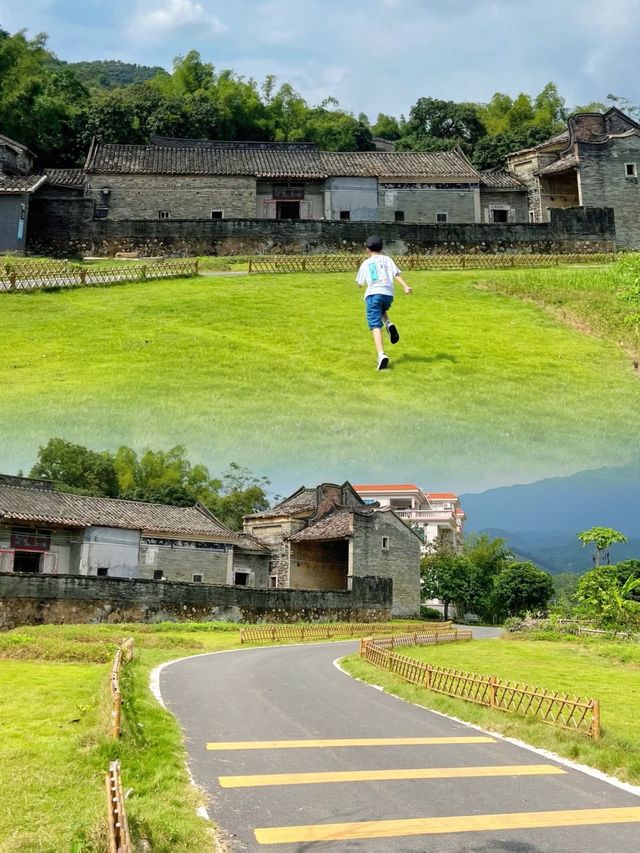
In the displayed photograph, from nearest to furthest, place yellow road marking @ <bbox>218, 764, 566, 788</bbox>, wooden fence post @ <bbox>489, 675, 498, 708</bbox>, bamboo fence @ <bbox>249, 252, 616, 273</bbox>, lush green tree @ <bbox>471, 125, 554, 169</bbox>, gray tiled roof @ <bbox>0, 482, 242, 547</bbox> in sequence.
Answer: yellow road marking @ <bbox>218, 764, 566, 788</bbox>, wooden fence post @ <bbox>489, 675, 498, 708</bbox>, gray tiled roof @ <bbox>0, 482, 242, 547</bbox>, bamboo fence @ <bbox>249, 252, 616, 273</bbox>, lush green tree @ <bbox>471, 125, 554, 169</bbox>

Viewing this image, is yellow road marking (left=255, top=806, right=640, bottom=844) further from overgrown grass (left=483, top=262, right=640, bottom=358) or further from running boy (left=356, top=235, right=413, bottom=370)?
overgrown grass (left=483, top=262, right=640, bottom=358)

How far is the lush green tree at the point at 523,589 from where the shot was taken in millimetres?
52250

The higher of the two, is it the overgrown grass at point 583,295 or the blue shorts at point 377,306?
the overgrown grass at point 583,295

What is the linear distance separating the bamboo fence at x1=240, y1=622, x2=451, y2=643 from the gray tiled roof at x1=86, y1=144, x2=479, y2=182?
23.6 metres

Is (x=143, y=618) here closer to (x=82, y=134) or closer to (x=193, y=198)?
(x=193, y=198)

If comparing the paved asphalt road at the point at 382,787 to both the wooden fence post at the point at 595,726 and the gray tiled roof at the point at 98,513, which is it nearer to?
the wooden fence post at the point at 595,726

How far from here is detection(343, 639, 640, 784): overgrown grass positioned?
10.2 meters

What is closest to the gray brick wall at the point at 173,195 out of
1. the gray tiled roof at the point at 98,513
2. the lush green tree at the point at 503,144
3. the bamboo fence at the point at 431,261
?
the bamboo fence at the point at 431,261

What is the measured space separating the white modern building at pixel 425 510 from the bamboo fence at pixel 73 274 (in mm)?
33455

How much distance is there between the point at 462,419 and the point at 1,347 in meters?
12.1

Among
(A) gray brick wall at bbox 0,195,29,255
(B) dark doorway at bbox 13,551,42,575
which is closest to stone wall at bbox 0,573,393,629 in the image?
(B) dark doorway at bbox 13,551,42,575

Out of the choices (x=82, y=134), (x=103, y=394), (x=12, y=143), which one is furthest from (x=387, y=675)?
(x=82, y=134)

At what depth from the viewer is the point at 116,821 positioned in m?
5.70

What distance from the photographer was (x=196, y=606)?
3103 centimetres
